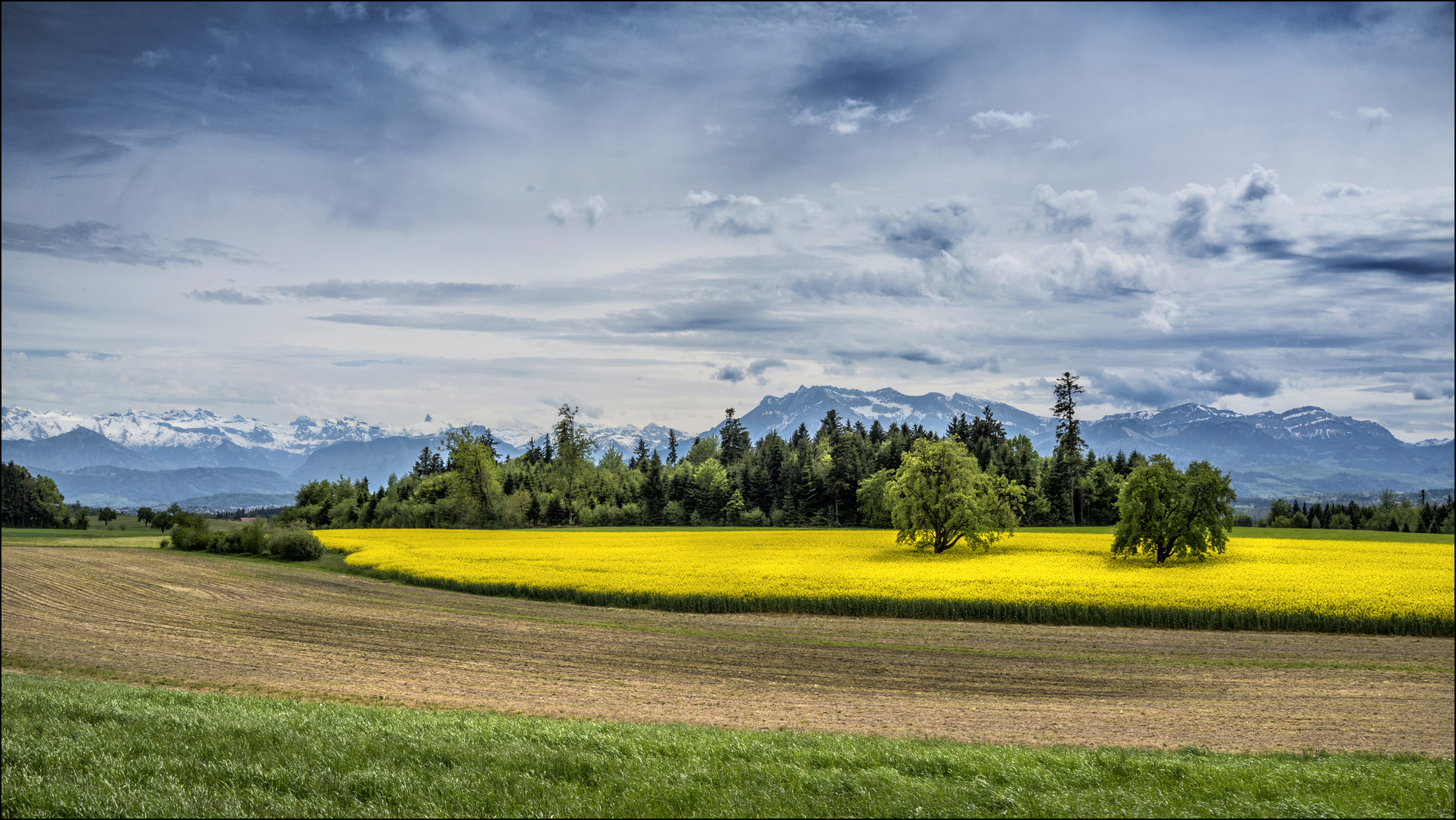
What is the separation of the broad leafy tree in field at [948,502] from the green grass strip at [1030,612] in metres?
16.2

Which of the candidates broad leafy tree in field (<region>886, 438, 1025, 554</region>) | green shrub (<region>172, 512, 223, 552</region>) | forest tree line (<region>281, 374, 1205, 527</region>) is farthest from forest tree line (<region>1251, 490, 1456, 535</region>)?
green shrub (<region>172, 512, 223, 552</region>)

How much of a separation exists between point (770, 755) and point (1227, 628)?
25.6 meters

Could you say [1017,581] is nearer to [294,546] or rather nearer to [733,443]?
[294,546]

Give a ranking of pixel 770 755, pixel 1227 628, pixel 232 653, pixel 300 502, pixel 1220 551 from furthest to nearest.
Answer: pixel 300 502 → pixel 1220 551 → pixel 1227 628 → pixel 232 653 → pixel 770 755

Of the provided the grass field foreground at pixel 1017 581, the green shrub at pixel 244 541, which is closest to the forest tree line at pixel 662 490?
the green shrub at pixel 244 541

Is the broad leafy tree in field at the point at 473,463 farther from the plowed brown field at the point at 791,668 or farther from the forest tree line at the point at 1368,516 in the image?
the forest tree line at the point at 1368,516

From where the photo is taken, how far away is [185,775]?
7520 millimetres

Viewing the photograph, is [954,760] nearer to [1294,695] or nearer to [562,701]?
[562,701]

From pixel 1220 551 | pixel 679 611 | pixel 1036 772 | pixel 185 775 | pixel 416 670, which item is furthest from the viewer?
pixel 1220 551

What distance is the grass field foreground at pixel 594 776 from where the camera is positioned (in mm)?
6828

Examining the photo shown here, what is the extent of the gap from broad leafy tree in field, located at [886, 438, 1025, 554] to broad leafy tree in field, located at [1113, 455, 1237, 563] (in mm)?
8103

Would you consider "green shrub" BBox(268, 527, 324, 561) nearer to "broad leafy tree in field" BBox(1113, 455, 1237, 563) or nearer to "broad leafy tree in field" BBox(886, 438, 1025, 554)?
"broad leafy tree in field" BBox(886, 438, 1025, 554)

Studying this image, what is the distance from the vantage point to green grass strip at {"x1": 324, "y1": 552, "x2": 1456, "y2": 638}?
2519cm

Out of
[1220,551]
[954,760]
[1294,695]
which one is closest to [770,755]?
[954,760]
